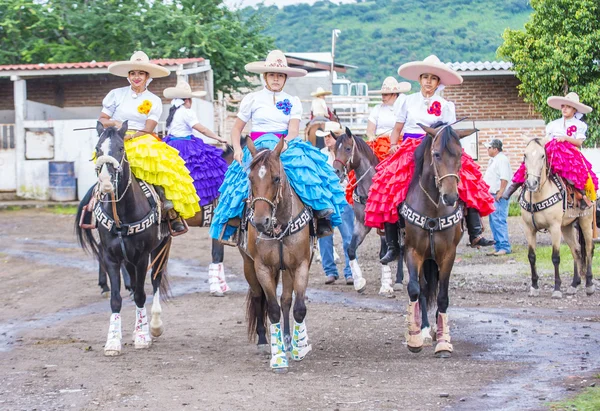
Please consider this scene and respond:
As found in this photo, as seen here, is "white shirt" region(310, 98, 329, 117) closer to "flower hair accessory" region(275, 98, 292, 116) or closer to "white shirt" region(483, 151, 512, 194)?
"white shirt" region(483, 151, 512, 194)

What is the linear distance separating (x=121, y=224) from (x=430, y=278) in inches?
132

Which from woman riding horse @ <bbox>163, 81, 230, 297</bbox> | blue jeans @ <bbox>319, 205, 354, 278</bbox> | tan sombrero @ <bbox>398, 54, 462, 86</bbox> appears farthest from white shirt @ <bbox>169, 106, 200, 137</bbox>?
tan sombrero @ <bbox>398, 54, 462, 86</bbox>

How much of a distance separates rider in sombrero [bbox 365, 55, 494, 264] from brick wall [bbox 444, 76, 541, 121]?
1745 centimetres

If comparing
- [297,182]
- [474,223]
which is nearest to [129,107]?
[297,182]

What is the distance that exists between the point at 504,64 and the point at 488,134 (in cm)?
217

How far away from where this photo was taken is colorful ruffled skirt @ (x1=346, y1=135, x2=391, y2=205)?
14.6 m

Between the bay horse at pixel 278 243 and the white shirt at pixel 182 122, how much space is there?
4659 millimetres

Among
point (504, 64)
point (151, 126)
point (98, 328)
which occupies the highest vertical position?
point (504, 64)

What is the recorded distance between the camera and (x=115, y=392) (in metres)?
8.07

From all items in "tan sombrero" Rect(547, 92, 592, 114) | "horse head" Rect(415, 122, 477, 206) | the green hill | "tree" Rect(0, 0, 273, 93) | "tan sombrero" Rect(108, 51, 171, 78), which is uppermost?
the green hill

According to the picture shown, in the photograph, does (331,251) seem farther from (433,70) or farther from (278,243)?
(278,243)

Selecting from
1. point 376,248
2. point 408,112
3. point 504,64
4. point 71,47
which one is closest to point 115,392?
point 408,112

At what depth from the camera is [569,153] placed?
46.1ft

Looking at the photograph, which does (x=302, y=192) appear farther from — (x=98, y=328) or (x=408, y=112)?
(x=98, y=328)
